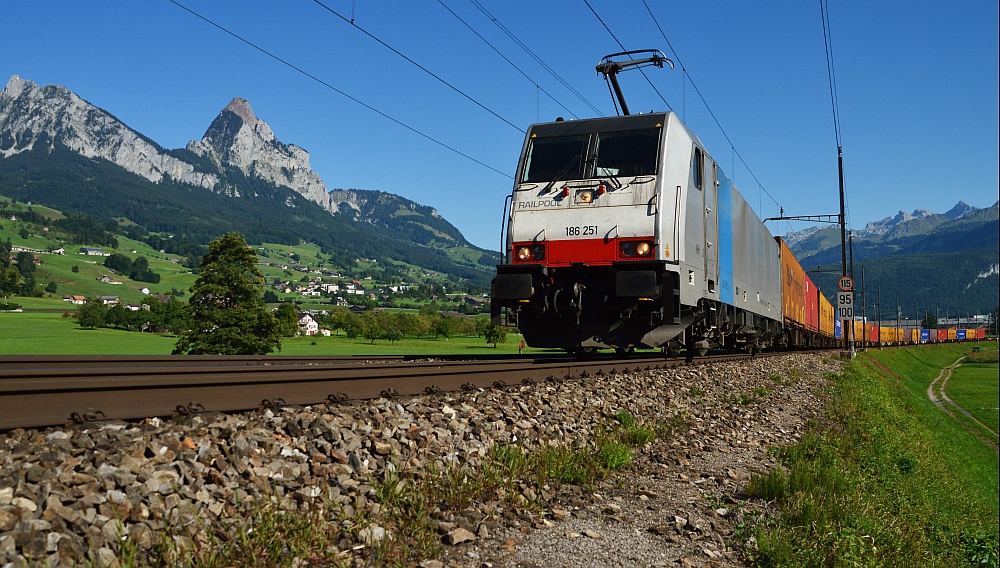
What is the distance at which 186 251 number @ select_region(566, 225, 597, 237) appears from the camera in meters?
11.9

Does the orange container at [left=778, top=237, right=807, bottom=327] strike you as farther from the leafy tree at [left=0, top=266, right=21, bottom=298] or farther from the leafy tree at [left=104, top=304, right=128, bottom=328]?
the leafy tree at [left=104, top=304, right=128, bottom=328]

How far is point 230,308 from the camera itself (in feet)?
163

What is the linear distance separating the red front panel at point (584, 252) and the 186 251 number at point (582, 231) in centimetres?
10

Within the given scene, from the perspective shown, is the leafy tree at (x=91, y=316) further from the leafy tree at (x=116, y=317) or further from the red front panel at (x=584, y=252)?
the red front panel at (x=584, y=252)

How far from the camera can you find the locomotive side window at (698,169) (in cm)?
1366

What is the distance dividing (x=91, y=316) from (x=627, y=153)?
143 ft

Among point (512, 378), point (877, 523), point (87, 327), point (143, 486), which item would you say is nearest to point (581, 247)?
point (512, 378)

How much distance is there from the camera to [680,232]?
1216 centimetres

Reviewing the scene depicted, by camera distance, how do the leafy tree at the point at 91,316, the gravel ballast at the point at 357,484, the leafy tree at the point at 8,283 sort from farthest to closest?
1. the leafy tree at the point at 91,316
2. the leafy tree at the point at 8,283
3. the gravel ballast at the point at 357,484

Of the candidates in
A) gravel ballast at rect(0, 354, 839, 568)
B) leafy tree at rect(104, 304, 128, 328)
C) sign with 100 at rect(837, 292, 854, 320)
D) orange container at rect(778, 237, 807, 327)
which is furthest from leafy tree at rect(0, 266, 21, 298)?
sign with 100 at rect(837, 292, 854, 320)

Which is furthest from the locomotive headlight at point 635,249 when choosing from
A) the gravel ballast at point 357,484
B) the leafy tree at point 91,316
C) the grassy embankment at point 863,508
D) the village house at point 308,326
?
the village house at point 308,326

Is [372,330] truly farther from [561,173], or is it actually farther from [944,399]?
[561,173]

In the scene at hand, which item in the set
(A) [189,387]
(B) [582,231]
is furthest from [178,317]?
(A) [189,387]

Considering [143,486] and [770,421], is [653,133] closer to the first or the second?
[770,421]
